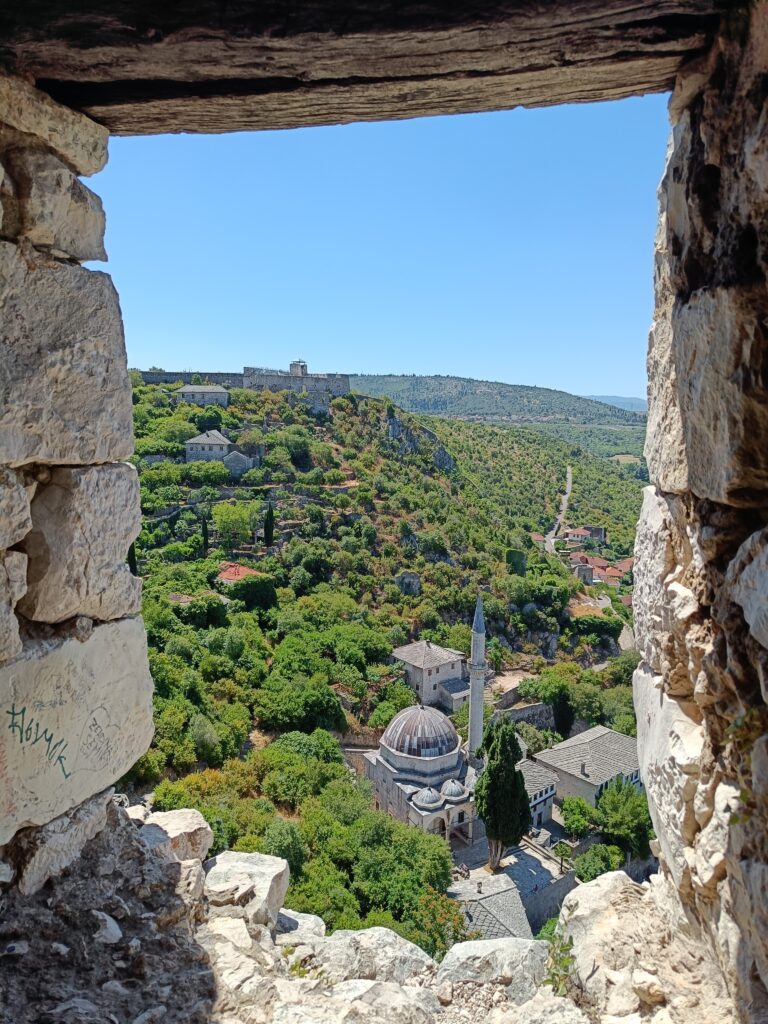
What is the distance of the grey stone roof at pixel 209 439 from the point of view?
4494 centimetres

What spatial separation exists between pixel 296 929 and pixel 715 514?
3.83m

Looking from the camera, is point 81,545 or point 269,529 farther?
point 269,529

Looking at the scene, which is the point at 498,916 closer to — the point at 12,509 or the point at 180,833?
the point at 180,833

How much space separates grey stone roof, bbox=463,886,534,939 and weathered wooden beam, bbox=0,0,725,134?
54.4 feet

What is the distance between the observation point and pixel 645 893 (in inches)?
127

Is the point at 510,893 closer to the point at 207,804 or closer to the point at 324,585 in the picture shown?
the point at 207,804

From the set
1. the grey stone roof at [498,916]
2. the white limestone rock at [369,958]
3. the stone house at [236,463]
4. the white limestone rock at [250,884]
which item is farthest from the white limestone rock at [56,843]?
the stone house at [236,463]

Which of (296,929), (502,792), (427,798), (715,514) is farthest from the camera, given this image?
(427,798)

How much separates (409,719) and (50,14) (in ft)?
80.0

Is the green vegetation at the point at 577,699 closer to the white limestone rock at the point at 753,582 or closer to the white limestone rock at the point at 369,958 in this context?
the white limestone rock at the point at 369,958

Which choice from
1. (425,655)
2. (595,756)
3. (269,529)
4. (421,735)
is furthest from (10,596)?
(269,529)

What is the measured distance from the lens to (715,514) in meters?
2.37

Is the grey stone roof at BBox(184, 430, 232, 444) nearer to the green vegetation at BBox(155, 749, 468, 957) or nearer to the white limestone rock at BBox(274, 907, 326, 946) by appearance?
the green vegetation at BBox(155, 749, 468, 957)

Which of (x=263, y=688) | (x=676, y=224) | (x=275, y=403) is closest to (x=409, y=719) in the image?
(x=263, y=688)
